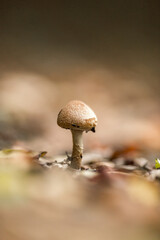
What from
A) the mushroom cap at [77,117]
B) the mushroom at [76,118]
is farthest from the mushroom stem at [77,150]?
the mushroom cap at [77,117]

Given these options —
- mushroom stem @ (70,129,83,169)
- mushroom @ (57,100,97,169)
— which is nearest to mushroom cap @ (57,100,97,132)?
mushroom @ (57,100,97,169)

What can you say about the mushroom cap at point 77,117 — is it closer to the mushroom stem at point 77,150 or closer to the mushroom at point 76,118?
the mushroom at point 76,118

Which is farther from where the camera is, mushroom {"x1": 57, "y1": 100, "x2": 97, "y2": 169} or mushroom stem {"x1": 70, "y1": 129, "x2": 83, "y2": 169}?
mushroom stem {"x1": 70, "y1": 129, "x2": 83, "y2": 169}

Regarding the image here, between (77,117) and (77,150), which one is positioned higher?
(77,117)

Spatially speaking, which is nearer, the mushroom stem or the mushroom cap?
the mushroom cap

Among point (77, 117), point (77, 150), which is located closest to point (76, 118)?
point (77, 117)

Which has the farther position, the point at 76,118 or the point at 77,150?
the point at 77,150

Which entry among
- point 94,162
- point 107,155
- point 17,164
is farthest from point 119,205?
point 107,155

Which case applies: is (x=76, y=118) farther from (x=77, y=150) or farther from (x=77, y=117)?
(x=77, y=150)

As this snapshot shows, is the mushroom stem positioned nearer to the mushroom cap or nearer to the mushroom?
the mushroom
